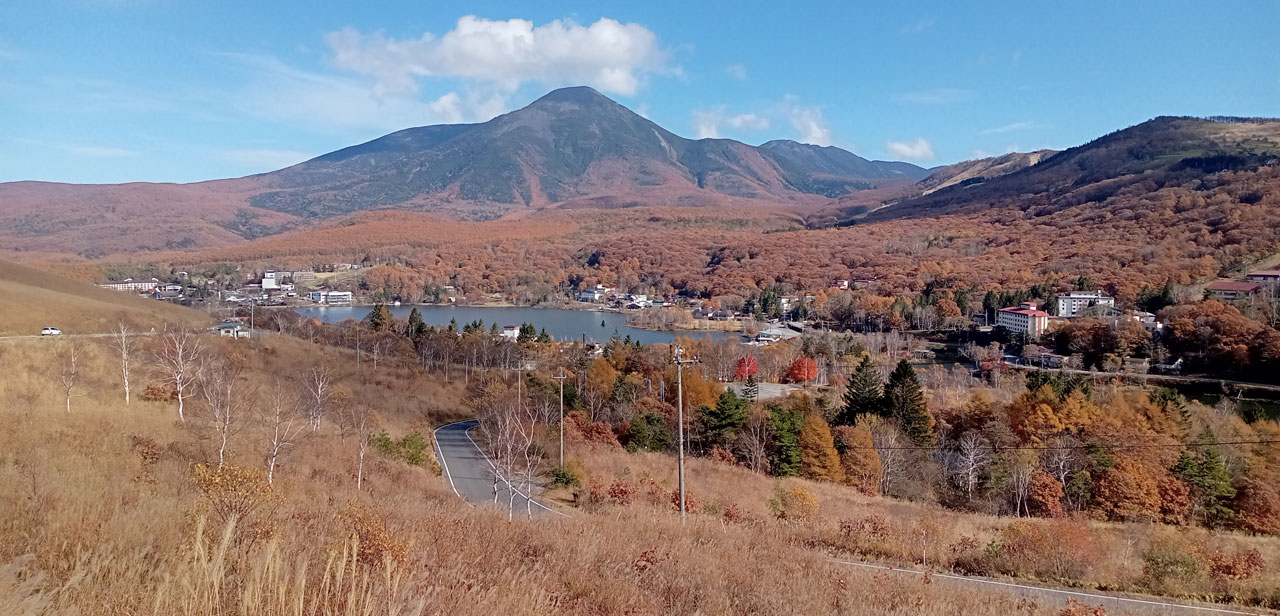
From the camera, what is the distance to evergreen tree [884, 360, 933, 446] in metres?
16.8

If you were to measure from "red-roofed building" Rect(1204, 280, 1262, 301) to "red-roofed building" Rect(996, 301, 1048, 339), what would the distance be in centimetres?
804

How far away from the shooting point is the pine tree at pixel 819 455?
49.4 ft

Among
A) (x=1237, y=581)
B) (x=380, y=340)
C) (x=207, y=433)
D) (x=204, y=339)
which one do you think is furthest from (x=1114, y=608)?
(x=380, y=340)

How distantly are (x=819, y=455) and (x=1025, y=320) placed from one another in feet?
80.8

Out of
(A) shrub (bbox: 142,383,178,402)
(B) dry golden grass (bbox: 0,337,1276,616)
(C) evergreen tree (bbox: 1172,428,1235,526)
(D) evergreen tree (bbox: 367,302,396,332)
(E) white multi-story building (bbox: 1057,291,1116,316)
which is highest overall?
(B) dry golden grass (bbox: 0,337,1276,616)

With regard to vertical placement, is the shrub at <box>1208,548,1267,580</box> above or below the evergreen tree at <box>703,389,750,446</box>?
above

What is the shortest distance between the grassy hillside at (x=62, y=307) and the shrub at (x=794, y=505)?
1666 centimetres

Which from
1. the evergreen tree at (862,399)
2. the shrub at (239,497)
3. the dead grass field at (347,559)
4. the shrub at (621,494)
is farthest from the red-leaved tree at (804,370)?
the shrub at (239,497)

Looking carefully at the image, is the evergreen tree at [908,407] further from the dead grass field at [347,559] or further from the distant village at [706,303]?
the distant village at [706,303]

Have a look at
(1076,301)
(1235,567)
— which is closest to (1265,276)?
(1076,301)

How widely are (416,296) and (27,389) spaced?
59.8 meters

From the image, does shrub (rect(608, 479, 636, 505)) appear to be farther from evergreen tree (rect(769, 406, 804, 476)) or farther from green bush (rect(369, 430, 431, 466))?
evergreen tree (rect(769, 406, 804, 476))

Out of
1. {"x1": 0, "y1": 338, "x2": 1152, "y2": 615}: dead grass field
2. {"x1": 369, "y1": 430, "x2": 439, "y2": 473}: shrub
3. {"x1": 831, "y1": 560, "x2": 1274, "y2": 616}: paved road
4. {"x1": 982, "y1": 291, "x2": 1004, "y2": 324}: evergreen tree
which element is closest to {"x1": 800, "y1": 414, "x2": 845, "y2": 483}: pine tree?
{"x1": 369, "y1": 430, "x2": 439, "y2": 473}: shrub

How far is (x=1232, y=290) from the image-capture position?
3375cm
